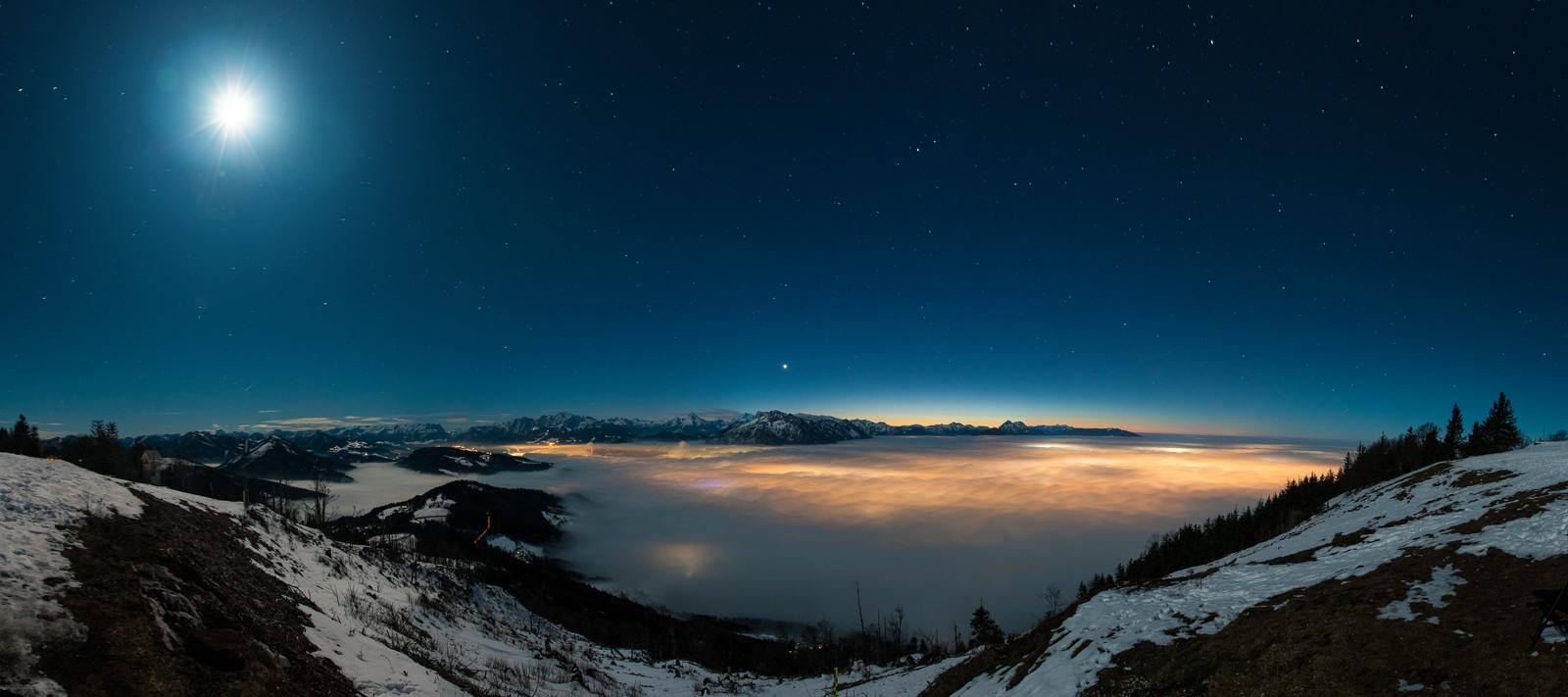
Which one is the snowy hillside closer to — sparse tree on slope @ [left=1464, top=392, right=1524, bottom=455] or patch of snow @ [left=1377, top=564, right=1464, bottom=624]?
patch of snow @ [left=1377, top=564, right=1464, bottom=624]

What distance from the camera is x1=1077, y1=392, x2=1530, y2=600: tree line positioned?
93.2m

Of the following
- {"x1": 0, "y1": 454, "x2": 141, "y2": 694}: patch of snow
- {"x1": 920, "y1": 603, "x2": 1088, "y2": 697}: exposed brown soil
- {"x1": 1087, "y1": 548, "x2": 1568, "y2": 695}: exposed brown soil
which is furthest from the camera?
{"x1": 920, "y1": 603, "x2": 1088, "y2": 697}: exposed brown soil

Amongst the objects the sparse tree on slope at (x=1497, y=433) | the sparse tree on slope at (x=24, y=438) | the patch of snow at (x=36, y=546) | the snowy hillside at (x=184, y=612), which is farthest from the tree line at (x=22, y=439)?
the sparse tree on slope at (x=1497, y=433)

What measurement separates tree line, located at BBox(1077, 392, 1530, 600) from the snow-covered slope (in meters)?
83.0

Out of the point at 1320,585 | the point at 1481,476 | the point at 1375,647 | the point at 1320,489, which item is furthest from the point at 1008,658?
the point at 1320,489

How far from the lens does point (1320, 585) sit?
20.3 m

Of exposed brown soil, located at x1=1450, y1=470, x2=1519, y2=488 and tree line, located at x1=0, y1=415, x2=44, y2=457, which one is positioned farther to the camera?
tree line, located at x1=0, y1=415, x2=44, y2=457

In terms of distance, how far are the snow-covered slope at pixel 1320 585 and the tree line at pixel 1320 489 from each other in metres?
83.0

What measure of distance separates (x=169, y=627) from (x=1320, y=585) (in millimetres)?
37809

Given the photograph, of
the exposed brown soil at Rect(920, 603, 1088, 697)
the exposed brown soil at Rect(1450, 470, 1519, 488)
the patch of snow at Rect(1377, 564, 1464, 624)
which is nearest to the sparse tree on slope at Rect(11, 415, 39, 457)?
the exposed brown soil at Rect(920, 603, 1088, 697)

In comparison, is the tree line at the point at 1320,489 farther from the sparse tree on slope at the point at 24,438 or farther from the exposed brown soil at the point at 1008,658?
the sparse tree on slope at the point at 24,438

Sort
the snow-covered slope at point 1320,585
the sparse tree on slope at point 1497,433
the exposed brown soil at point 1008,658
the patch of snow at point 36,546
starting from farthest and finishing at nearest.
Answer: the sparse tree on slope at point 1497,433 → the exposed brown soil at point 1008,658 → the snow-covered slope at point 1320,585 → the patch of snow at point 36,546

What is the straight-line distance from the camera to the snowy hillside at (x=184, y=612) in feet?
35.8

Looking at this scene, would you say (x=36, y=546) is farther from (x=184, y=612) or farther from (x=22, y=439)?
(x=22, y=439)
